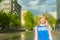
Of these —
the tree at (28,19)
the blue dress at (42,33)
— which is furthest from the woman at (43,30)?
the tree at (28,19)

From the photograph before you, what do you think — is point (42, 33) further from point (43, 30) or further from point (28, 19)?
point (28, 19)

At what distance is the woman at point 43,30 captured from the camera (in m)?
7.61

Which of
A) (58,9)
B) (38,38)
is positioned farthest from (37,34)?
(58,9)

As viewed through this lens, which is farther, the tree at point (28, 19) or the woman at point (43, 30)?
the tree at point (28, 19)

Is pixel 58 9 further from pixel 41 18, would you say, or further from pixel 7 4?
pixel 41 18

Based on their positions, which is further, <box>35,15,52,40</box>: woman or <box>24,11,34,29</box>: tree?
<box>24,11,34,29</box>: tree

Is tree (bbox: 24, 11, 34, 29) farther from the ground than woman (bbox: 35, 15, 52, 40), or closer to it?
closer to it

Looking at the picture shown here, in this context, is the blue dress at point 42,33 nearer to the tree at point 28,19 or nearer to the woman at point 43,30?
the woman at point 43,30

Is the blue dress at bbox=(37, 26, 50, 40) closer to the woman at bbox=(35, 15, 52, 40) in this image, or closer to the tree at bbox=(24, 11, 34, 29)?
the woman at bbox=(35, 15, 52, 40)

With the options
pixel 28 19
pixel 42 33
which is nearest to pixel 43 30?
pixel 42 33

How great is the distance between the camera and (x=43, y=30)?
7793 mm

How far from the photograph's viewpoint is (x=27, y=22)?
127438 millimetres

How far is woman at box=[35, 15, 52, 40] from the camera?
7.61 metres

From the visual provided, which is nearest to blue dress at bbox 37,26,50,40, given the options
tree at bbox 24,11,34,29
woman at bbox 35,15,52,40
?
Answer: woman at bbox 35,15,52,40
